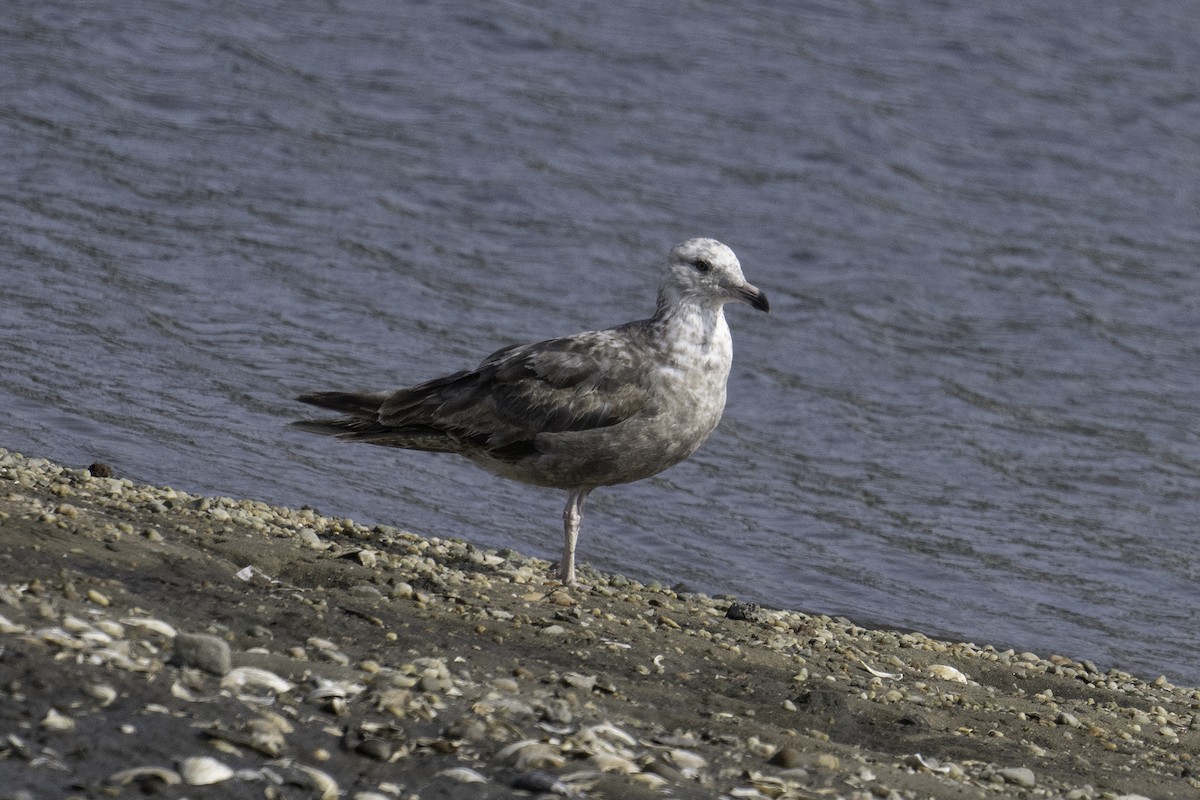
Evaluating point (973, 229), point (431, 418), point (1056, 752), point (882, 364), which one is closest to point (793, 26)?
point (973, 229)

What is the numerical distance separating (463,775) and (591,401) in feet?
10.9

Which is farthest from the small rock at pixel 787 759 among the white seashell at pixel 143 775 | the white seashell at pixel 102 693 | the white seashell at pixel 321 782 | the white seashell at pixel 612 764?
the white seashell at pixel 102 693

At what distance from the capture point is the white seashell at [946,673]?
25.2 feet

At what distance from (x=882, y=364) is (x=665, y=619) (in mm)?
6910

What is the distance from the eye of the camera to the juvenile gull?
8.06 metres

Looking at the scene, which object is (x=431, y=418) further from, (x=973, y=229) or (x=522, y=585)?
(x=973, y=229)

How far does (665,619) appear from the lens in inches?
297

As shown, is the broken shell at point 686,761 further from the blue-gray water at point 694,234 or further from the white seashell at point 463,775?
the blue-gray water at point 694,234

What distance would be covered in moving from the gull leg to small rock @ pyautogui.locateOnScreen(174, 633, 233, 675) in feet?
9.29

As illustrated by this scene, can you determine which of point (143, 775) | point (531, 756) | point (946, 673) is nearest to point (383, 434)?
point (946, 673)

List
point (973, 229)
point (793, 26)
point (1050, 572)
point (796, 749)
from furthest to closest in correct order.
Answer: point (793, 26)
point (973, 229)
point (1050, 572)
point (796, 749)

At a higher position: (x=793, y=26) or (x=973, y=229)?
(x=793, y=26)

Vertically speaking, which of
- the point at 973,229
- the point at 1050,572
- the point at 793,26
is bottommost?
the point at 1050,572

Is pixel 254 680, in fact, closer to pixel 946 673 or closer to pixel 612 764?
pixel 612 764
